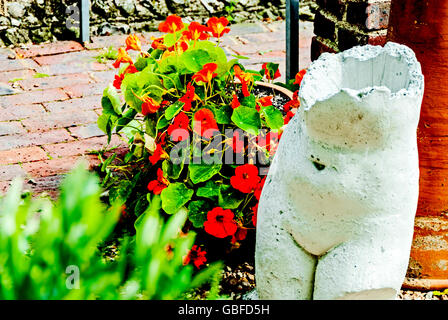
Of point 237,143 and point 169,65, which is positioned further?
point 169,65

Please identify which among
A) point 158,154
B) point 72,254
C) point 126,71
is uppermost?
point 72,254

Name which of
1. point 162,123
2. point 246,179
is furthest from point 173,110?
point 246,179

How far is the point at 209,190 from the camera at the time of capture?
7.64 feet

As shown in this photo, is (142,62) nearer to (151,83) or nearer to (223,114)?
(151,83)

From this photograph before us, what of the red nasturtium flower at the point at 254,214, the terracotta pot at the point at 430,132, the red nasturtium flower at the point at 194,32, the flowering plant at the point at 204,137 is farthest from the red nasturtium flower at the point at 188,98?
the terracotta pot at the point at 430,132

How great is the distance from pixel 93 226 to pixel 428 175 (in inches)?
62.2

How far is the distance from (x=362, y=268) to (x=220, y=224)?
86cm

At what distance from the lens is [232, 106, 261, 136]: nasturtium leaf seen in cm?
228

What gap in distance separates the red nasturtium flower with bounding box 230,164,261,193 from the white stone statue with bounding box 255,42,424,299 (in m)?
0.57

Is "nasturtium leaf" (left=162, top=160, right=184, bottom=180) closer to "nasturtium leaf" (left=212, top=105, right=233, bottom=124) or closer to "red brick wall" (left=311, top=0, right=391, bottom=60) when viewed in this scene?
"nasturtium leaf" (left=212, top=105, right=233, bottom=124)

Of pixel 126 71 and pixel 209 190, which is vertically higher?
pixel 126 71

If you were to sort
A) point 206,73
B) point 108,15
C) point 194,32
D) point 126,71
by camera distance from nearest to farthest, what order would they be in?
1. point 206,73
2. point 194,32
3. point 126,71
4. point 108,15

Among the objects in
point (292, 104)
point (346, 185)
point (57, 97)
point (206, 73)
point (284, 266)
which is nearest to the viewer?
point (346, 185)

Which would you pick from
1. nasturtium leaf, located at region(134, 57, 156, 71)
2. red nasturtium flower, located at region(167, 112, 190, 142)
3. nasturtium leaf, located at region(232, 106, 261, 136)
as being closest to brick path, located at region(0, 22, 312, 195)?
nasturtium leaf, located at region(134, 57, 156, 71)
